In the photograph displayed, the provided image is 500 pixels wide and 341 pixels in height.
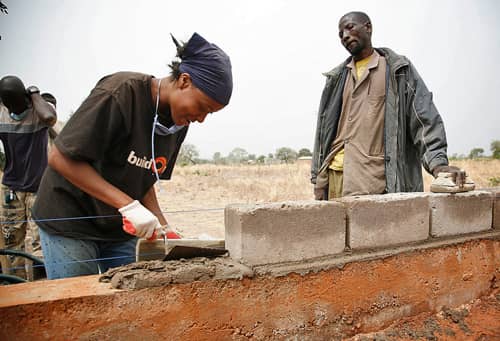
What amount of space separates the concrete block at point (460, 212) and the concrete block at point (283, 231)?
2.49ft

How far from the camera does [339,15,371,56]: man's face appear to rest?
3.01m

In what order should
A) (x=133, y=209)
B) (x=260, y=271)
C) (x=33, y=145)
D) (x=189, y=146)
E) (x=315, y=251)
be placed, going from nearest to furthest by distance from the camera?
1. (x=133, y=209)
2. (x=260, y=271)
3. (x=315, y=251)
4. (x=33, y=145)
5. (x=189, y=146)

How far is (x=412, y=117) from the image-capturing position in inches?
112

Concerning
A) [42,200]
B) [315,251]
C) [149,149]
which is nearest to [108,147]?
[149,149]

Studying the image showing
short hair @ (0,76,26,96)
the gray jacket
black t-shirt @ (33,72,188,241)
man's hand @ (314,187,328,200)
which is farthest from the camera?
short hair @ (0,76,26,96)

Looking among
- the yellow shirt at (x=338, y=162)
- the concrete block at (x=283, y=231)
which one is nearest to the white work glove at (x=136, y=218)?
the concrete block at (x=283, y=231)

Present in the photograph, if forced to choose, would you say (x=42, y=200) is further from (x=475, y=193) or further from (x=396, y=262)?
(x=475, y=193)

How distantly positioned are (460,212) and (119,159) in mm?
2189

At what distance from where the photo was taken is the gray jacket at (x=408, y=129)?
271 centimetres

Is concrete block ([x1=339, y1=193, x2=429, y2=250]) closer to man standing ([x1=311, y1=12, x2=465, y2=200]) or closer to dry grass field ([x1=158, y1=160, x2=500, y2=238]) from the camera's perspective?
man standing ([x1=311, y1=12, x2=465, y2=200])

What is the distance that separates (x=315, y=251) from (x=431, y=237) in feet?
3.05

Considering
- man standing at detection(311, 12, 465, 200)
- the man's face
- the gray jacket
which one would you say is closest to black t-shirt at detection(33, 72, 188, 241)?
man standing at detection(311, 12, 465, 200)

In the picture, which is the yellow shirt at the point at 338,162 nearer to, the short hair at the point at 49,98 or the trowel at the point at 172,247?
the trowel at the point at 172,247

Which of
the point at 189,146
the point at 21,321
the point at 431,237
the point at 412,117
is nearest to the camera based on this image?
the point at 21,321
